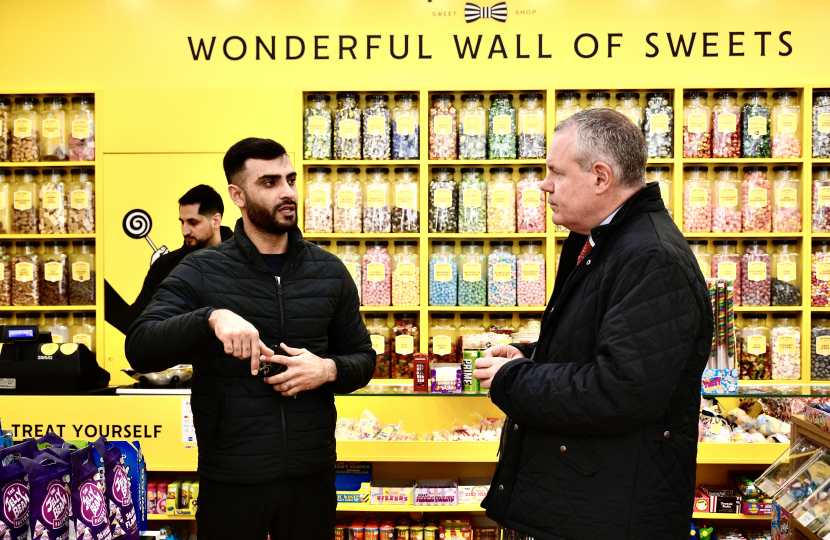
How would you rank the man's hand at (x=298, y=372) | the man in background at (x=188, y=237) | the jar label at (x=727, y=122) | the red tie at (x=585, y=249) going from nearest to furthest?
the red tie at (x=585, y=249), the man's hand at (x=298, y=372), the man in background at (x=188, y=237), the jar label at (x=727, y=122)

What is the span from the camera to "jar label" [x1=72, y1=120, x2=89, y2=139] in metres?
4.31

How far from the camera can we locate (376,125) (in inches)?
166

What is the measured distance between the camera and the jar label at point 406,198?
4.23 metres

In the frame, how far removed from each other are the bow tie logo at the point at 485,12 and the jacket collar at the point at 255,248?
9.51 ft

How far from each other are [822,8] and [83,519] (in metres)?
4.90

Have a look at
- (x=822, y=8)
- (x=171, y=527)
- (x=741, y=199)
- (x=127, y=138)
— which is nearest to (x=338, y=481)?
(x=171, y=527)

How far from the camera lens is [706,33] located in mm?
4379

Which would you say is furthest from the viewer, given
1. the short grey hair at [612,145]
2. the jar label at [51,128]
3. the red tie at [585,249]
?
the jar label at [51,128]

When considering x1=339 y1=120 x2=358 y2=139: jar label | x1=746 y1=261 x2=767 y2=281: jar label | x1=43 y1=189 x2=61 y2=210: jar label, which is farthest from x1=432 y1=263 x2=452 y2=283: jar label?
x1=43 y1=189 x2=61 y2=210: jar label

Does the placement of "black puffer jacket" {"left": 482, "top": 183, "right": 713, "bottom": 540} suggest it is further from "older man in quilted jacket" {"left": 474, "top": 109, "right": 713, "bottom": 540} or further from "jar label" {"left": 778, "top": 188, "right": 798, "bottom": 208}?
"jar label" {"left": 778, "top": 188, "right": 798, "bottom": 208}

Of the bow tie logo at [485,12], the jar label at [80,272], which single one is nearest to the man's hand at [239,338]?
the jar label at [80,272]

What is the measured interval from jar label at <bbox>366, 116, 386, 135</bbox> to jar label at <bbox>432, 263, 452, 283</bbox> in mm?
883

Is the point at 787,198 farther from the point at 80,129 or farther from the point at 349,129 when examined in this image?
the point at 80,129

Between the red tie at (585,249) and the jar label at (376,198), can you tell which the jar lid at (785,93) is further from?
the red tie at (585,249)
